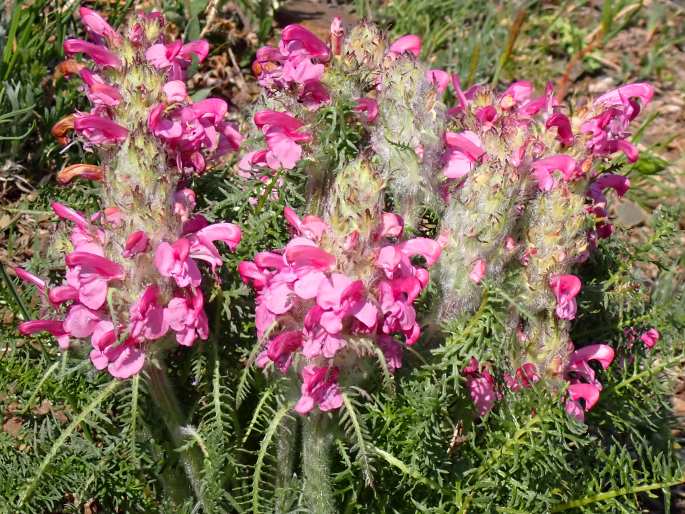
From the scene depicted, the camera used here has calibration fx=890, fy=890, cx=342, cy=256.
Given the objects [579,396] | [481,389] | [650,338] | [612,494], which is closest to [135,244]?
[481,389]

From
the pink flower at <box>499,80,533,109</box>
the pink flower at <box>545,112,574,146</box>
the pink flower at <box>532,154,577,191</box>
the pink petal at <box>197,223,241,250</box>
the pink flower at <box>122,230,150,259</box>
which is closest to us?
the pink flower at <box>122,230,150,259</box>

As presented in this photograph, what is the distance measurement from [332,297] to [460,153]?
1.97ft

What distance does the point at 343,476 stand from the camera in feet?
6.57

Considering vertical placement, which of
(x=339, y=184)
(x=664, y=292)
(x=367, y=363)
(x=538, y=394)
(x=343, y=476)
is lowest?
(x=664, y=292)

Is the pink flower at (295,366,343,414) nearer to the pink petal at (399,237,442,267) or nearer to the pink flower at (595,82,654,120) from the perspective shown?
the pink petal at (399,237,442,267)

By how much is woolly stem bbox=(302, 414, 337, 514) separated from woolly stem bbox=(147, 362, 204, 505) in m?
0.24

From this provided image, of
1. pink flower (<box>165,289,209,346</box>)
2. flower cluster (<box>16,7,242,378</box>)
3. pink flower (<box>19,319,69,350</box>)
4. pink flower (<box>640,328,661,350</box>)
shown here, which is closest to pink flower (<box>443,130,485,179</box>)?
flower cluster (<box>16,7,242,378</box>)

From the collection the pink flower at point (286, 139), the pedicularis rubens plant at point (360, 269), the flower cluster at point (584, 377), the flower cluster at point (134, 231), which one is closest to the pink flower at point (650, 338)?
the pedicularis rubens plant at point (360, 269)

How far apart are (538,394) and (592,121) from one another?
2.39 ft

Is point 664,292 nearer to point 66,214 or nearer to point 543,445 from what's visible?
point 543,445

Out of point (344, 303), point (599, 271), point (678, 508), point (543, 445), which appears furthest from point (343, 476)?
point (678, 508)

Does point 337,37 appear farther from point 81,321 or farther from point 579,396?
point 579,396

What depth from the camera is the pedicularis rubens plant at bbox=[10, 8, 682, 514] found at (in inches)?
66.1

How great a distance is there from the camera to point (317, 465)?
1.97 metres
